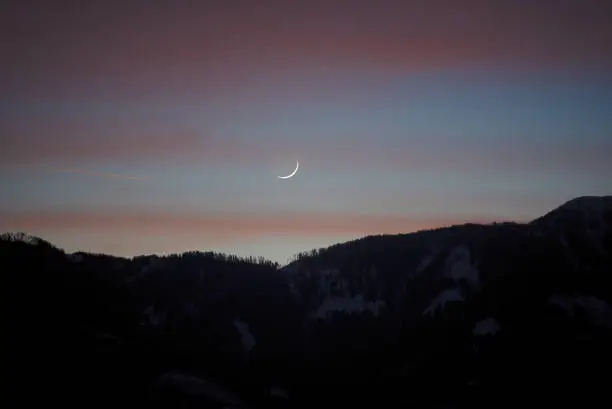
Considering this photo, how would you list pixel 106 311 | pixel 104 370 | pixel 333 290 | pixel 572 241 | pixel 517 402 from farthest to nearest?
pixel 333 290 → pixel 572 241 → pixel 106 311 → pixel 517 402 → pixel 104 370

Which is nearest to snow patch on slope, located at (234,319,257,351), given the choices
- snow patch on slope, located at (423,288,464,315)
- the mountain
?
the mountain

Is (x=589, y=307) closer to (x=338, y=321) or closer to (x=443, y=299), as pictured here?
(x=443, y=299)

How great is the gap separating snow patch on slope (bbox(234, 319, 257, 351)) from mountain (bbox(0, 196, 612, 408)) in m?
0.27

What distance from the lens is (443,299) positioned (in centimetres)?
12925

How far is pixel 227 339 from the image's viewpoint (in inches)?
4904

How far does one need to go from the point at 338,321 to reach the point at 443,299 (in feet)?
63.3

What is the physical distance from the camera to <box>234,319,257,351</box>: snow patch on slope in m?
126

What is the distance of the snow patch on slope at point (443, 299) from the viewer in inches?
5039

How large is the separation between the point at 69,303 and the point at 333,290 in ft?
174

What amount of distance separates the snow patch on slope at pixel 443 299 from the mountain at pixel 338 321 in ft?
0.91

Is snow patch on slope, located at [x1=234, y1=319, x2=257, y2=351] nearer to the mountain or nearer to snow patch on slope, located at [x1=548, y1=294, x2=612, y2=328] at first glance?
the mountain

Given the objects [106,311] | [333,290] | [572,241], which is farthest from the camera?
[333,290]

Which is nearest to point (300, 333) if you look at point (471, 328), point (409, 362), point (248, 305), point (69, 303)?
point (248, 305)

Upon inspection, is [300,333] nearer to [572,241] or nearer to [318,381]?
[318,381]
